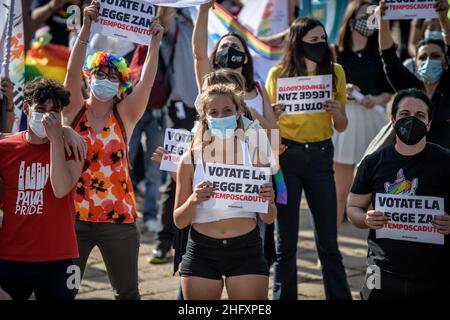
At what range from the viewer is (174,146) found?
6.34 m

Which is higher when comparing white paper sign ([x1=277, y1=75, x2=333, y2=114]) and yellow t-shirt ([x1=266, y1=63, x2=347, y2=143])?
white paper sign ([x1=277, y1=75, x2=333, y2=114])

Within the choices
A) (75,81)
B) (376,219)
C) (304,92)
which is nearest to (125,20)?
(75,81)

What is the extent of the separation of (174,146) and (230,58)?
2.51ft

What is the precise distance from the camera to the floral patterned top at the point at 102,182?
576 centimetres

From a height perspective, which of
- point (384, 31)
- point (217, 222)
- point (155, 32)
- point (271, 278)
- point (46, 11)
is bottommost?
point (271, 278)

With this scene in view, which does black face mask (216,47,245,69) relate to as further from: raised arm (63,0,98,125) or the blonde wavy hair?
raised arm (63,0,98,125)

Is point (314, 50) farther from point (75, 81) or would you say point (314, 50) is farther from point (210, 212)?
point (210, 212)

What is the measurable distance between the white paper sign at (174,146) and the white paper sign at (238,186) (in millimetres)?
1041

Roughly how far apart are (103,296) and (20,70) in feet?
6.36

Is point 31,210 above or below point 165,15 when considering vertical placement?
below

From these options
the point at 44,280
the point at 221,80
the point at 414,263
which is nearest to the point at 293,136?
the point at 221,80

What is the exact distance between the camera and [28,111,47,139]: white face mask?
16.6ft

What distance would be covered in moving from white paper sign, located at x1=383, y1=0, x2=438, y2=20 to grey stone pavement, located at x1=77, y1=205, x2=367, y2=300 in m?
2.23

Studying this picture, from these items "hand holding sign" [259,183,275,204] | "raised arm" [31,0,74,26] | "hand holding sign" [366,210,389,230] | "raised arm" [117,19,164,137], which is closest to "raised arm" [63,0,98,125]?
"raised arm" [117,19,164,137]
